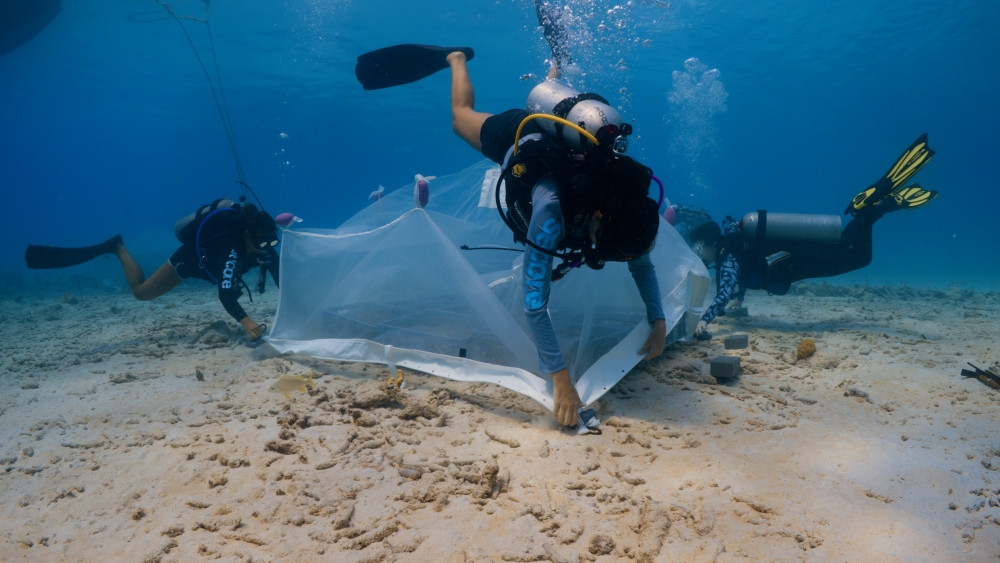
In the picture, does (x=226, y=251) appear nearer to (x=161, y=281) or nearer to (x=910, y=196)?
(x=161, y=281)

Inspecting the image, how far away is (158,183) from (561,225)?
346ft

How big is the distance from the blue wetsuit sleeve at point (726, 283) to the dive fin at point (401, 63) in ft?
12.7

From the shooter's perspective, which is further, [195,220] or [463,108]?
[195,220]

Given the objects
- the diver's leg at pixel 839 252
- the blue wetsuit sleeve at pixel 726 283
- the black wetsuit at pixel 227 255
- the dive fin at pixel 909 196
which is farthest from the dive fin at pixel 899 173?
the black wetsuit at pixel 227 255

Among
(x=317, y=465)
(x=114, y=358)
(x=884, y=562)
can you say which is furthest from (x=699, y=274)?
(x=114, y=358)

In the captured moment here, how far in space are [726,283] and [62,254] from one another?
29.6 feet

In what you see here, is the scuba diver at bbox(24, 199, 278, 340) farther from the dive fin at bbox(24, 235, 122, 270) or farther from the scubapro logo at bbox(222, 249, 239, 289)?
the dive fin at bbox(24, 235, 122, 270)

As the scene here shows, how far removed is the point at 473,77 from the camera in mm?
26438

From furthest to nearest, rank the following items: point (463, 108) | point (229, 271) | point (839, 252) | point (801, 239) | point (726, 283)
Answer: point (839, 252)
point (801, 239)
point (726, 283)
point (229, 271)
point (463, 108)

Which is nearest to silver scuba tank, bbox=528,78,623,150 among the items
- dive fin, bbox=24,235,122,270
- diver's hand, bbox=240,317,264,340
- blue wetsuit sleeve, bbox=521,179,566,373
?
blue wetsuit sleeve, bbox=521,179,566,373

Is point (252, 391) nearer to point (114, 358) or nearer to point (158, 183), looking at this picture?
point (114, 358)

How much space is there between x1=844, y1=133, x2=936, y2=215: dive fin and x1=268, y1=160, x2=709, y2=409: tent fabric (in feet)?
12.4

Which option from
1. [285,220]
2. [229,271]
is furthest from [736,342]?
[229,271]

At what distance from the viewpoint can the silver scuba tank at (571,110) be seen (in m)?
2.46
